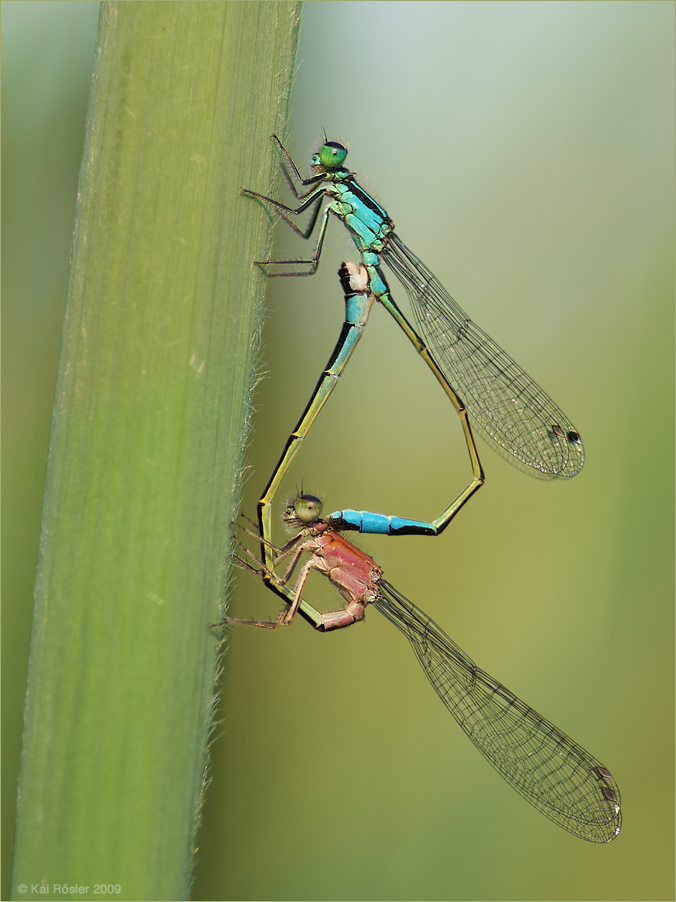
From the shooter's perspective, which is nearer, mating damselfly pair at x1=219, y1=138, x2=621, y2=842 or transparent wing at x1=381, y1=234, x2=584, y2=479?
mating damselfly pair at x1=219, y1=138, x2=621, y2=842

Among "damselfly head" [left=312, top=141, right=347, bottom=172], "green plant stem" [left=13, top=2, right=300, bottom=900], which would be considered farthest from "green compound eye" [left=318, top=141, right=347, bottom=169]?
"green plant stem" [left=13, top=2, right=300, bottom=900]

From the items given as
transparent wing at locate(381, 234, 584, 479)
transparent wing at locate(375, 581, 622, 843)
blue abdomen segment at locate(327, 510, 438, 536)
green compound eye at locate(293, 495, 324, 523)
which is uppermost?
transparent wing at locate(381, 234, 584, 479)

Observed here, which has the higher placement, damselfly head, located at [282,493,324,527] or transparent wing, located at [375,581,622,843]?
damselfly head, located at [282,493,324,527]

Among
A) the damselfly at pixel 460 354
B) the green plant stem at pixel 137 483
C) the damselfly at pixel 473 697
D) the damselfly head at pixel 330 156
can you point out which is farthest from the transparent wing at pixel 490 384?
the green plant stem at pixel 137 483

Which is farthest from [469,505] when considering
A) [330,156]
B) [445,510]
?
[330,156]

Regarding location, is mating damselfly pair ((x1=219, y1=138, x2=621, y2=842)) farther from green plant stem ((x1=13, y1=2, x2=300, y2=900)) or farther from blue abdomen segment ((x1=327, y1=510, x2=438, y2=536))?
green plant stem ((x1=13, y1=2, x2=300, y2=900))

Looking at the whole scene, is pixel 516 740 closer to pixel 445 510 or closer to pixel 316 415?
pixel 445 510
